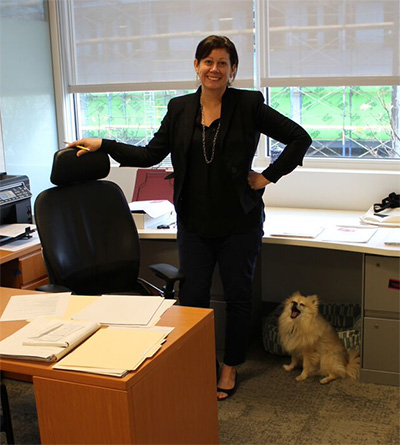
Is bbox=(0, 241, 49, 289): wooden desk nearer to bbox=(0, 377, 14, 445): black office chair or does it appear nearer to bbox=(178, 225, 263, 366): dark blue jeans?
bbox=(178, 225, 263, 366): dark blue jeans

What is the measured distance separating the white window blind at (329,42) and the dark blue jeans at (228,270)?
4.06ft

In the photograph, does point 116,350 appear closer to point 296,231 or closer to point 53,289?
point 53,289

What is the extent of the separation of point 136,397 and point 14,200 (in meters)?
1.83

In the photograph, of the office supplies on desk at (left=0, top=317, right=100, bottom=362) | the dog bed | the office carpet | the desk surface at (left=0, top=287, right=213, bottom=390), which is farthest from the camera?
the dog bed

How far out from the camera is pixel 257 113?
277 cm

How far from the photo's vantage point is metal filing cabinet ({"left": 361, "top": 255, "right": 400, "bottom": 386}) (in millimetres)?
2914

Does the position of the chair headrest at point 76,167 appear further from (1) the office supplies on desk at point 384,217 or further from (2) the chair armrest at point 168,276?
(1) the office supplies on desk at point 384,217

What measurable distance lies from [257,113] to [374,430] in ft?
4.75

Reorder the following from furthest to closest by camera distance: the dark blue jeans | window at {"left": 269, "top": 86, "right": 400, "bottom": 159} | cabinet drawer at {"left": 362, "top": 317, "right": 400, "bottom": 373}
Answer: window at {"left": 269, "top": 86, "right": 400, "bottom": 159} < cabinet drawer at {"left": 362, "top": 317, "right": 400, "bottom": 373} < the dark blue jeans

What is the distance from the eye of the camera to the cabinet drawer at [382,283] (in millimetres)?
2898

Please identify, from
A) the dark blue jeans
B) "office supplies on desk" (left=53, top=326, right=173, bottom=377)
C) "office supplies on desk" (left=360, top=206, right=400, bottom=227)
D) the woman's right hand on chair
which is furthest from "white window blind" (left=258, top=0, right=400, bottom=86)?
"office supplies on desk" (left=53, top=326, right=173, bottom=377)

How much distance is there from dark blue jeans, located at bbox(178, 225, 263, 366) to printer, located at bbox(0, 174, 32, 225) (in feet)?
3.20

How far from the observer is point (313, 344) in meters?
3.14

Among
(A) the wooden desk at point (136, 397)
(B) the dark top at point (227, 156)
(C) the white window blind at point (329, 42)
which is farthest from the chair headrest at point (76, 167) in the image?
Result: (C) the white window blind at point (329, 42)
